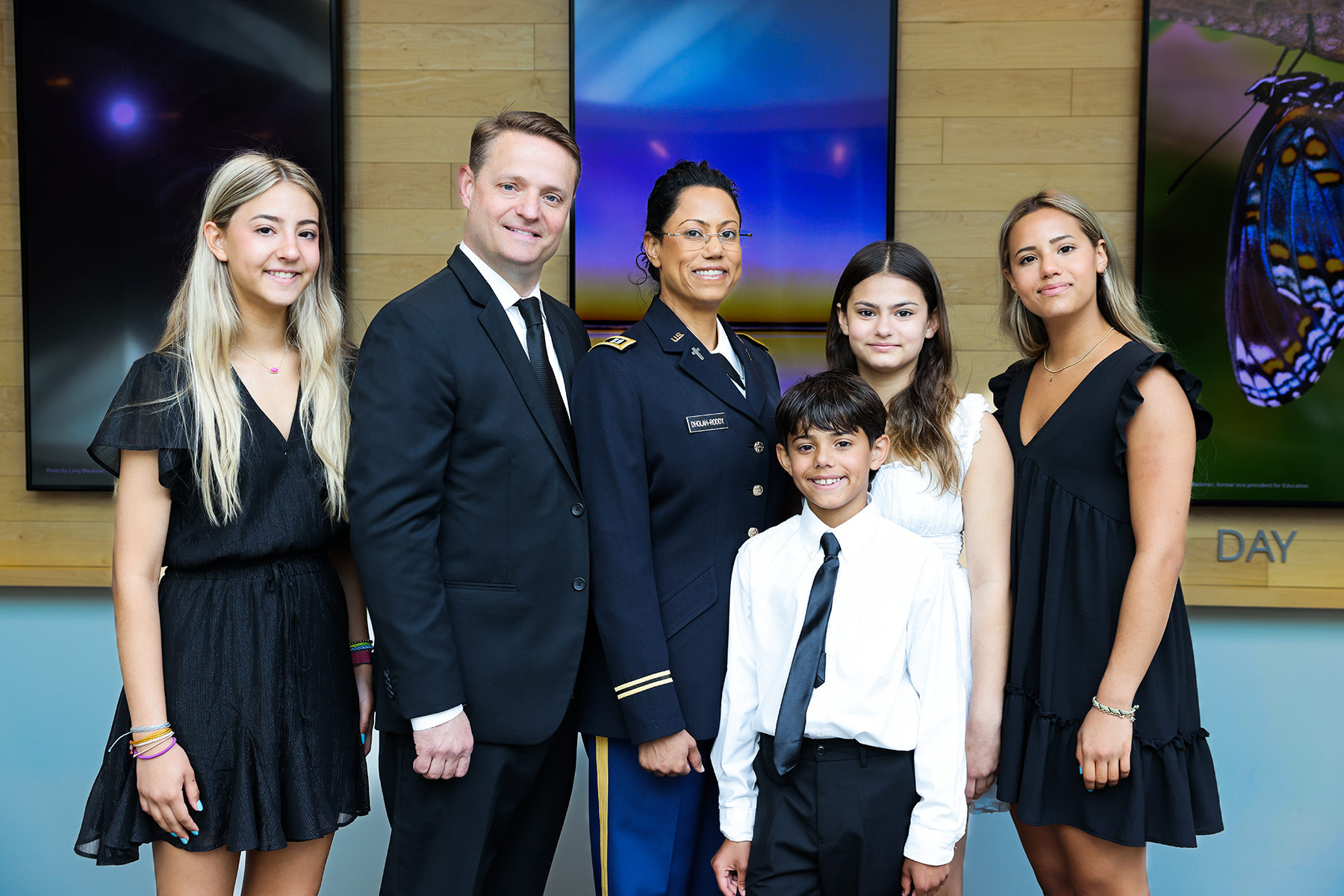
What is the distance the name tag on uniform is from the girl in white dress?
0.31m

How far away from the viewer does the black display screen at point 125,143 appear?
8.66 feet

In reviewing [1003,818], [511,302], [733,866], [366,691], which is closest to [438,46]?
[511,302]

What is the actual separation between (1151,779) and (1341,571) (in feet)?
5.40

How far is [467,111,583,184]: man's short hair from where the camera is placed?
154 cm

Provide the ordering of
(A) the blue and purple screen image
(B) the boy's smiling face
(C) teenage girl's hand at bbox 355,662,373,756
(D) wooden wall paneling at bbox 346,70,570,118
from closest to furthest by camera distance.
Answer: (B) the boy's smiling face
(C) teenage girl's hand at bbox 355,662,373,756
(A) the blue and purple screen image
(D) wooden wall paneling at bbox 346,70,570,118

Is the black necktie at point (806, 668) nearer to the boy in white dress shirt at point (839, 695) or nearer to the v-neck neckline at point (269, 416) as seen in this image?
the boy in white dress shirt at point (839, 695)

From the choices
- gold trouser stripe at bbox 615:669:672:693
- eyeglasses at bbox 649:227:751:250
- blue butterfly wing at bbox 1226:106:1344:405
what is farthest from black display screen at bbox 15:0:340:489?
blue butterfly wing at bbox 1226:106:1344:405

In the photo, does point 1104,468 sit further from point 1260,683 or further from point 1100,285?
point 1260,683

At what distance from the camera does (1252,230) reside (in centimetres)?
250

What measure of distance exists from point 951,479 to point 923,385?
0.70 ft

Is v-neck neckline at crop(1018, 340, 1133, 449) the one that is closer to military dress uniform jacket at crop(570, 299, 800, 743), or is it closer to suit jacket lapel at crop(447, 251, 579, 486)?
military dress uniform jacket at crop(570, 299, 800, 743)

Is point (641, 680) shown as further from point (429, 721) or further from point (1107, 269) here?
point (1107, 269)

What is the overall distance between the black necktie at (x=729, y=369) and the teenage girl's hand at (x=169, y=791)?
1.16 m

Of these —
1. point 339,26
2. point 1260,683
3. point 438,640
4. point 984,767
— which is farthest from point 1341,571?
point 339,26
